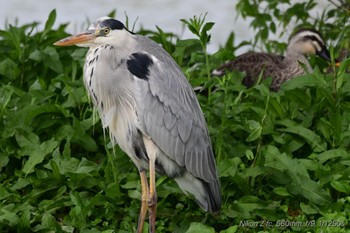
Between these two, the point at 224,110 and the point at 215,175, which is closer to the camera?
the point at 215,175

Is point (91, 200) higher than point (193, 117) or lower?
lower

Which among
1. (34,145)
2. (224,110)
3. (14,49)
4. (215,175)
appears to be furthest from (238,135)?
(14,49)

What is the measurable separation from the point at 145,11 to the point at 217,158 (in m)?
7.50

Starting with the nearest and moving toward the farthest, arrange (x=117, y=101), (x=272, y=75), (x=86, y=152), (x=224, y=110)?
(x=117, y=101) < (x=224, y=110) < (x=86, y=152) < (x=272, y=75)

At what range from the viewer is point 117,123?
5855 millimetres

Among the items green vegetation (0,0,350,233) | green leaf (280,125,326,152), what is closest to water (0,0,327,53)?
green vegetation (0,0,350,233)

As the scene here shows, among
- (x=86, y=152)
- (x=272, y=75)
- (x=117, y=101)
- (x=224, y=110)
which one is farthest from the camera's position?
(x=272, y=75)

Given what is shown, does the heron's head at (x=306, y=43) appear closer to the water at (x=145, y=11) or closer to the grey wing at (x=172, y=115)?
the grey wing at (x=172, y=115)

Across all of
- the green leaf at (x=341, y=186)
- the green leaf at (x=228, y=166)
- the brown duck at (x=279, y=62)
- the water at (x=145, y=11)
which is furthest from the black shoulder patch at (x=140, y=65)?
the water at (x=145, y=11)

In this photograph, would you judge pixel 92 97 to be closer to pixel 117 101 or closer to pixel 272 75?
pixel 117 101

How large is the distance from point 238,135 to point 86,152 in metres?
1.03

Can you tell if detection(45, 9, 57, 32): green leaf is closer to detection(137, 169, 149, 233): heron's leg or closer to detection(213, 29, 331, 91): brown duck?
detection(213, 29, 331, 91): brown duck

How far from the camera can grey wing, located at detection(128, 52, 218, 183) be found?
5.72 m

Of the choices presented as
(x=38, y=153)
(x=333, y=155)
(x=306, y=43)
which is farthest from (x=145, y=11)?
(x=333, y=155)
